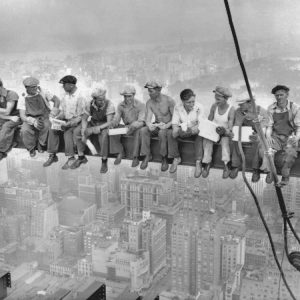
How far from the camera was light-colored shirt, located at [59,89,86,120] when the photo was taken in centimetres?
577

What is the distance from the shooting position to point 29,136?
6.05 metres

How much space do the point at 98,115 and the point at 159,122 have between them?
739mm

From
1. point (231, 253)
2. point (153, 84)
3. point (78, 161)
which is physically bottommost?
point (231, 253)

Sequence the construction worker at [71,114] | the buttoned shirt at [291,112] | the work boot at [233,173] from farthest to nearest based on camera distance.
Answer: the construction worker at [71,114]
the work boot at [233,173]
the buttoned shirt at [291,112]

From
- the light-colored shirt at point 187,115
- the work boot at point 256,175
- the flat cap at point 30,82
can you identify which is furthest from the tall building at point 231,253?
the flat cap at point 30,82

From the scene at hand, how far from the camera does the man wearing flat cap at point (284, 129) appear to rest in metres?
4.88

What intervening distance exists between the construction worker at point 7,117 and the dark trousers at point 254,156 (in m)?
2.79

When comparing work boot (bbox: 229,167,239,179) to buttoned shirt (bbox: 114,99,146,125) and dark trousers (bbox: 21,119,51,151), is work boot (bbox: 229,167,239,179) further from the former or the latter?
dark trousers (bbox: 21,119,51,151)

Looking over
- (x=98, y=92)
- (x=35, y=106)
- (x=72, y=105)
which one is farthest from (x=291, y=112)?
(x=35, y=106)

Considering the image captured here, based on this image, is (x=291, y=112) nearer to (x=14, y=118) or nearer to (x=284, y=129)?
(x=284, y=129)

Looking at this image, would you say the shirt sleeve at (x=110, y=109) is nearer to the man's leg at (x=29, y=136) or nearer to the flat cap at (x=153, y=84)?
the flat cap at (x=153, y=84)

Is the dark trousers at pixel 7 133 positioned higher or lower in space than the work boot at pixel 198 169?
higher

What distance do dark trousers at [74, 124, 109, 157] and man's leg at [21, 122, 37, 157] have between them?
651 millimetres

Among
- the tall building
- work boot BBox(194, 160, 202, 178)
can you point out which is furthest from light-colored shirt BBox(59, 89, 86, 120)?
the tall building
